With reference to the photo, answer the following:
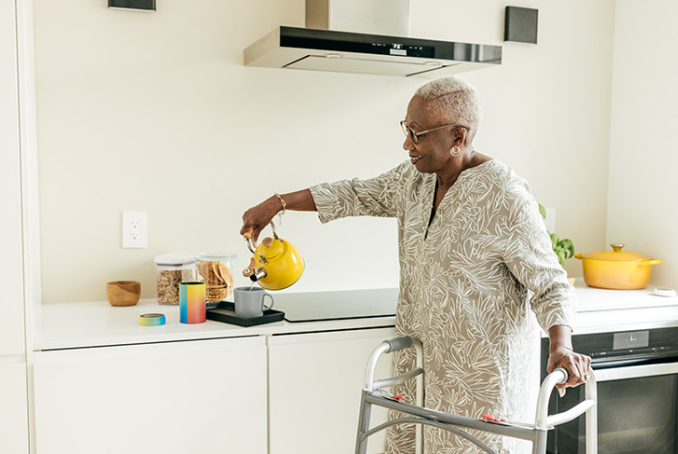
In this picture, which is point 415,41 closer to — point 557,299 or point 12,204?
point 557,299

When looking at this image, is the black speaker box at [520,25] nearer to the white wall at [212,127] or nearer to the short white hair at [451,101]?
the white wall at [212,127]

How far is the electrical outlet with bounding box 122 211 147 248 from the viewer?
221 centimetres

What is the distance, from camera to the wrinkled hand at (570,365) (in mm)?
1475

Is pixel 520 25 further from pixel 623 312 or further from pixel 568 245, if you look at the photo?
pixel 623 312

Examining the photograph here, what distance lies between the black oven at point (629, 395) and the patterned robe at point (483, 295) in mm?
484

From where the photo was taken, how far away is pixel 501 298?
1718 millimetres

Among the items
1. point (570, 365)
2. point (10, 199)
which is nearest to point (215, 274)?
point (10, 199)

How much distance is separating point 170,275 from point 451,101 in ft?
3.28

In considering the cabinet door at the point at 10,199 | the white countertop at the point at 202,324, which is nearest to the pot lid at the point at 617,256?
the white countertop at the point at 202,324

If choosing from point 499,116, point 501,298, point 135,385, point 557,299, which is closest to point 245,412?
point 135,385

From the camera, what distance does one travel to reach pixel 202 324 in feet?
6.17

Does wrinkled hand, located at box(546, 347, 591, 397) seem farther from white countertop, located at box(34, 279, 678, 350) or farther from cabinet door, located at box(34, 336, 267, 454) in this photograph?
cabinet door, located at box(34, 336, 267, 454)

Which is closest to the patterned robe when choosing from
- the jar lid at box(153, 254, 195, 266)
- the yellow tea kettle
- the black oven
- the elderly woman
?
the elderly woman

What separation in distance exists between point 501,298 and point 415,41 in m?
0.78
